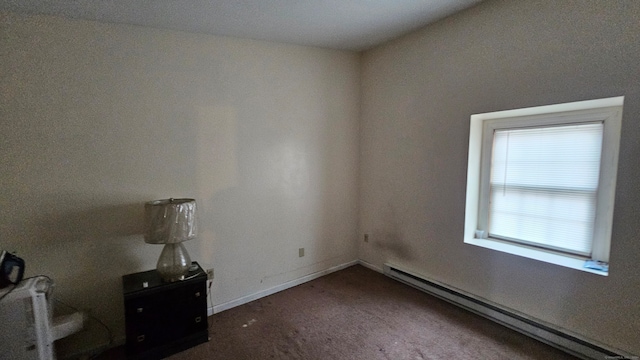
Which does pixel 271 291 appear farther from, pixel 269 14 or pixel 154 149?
pixel 269 14

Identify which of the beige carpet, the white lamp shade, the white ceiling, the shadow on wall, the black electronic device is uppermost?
the white ceiling

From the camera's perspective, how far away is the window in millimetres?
1987

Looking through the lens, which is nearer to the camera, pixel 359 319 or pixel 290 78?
pixel 359 319

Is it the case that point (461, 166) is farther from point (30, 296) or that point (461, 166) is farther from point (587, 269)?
point (30, 296)

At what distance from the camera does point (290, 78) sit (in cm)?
290

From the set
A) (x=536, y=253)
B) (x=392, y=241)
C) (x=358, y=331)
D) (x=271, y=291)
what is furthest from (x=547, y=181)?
(x=271, y=291)

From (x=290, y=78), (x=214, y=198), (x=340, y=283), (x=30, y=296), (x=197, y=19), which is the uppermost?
(x=197, y=19)

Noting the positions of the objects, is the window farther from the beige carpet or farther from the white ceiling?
the white ceiling

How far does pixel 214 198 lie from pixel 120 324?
1.18 meters

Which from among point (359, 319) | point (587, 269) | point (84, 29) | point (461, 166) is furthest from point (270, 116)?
point (587, 269)

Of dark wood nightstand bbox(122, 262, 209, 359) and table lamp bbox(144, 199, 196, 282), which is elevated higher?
table lamp bbox(144, 199, 196, 282)

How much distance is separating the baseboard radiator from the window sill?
0.46 metres

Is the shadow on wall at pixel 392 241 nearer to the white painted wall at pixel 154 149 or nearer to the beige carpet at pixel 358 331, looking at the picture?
the beige carpet at pixel 358 331

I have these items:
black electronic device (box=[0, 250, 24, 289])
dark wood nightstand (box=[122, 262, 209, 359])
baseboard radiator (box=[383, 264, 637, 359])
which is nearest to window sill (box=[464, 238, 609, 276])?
baseboard radiator (box=[383, 264, 637, 359])
